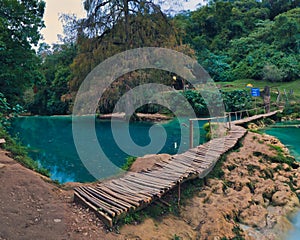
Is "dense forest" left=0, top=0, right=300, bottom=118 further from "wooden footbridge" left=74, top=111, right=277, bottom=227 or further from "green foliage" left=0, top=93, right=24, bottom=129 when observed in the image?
"wooden footbridge" left=74, top=111, right=277, bottom=227

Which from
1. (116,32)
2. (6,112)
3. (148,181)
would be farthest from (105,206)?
(116,32)

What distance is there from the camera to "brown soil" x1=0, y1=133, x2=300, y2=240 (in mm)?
3395

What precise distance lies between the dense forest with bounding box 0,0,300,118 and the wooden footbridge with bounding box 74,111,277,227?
2.57 m

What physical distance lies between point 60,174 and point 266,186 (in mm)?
5339

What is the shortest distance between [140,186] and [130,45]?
1092 centimetres

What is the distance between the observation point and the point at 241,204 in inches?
210

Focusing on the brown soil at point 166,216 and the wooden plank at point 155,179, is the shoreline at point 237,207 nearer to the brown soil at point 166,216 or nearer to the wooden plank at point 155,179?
the brown soil at point 166,216

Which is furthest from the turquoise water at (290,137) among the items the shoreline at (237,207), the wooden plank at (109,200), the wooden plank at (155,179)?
the wooden plank at (109,200)

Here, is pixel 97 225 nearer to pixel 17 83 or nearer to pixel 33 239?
pixel 33 239

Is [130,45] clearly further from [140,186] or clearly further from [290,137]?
[140,186]

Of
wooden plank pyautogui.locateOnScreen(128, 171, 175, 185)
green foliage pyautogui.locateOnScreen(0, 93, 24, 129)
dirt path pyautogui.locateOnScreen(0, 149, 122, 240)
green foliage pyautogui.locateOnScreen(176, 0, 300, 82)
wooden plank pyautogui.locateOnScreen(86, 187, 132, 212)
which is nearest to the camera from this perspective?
dirt path pyautogui.locateOnScreen(0, 149, 122, 240)

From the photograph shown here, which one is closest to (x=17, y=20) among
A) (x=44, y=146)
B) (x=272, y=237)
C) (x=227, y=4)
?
(x=44, y=146)

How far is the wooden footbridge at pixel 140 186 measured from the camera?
3.84m

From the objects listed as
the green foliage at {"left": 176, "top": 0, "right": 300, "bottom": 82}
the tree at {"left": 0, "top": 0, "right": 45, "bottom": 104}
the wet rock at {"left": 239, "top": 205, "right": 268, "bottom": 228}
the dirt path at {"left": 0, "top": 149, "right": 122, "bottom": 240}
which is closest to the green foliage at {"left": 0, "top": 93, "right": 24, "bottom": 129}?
the dirt path at {"left": 0, "top": 149, "right": 122, "bottom": 240}
